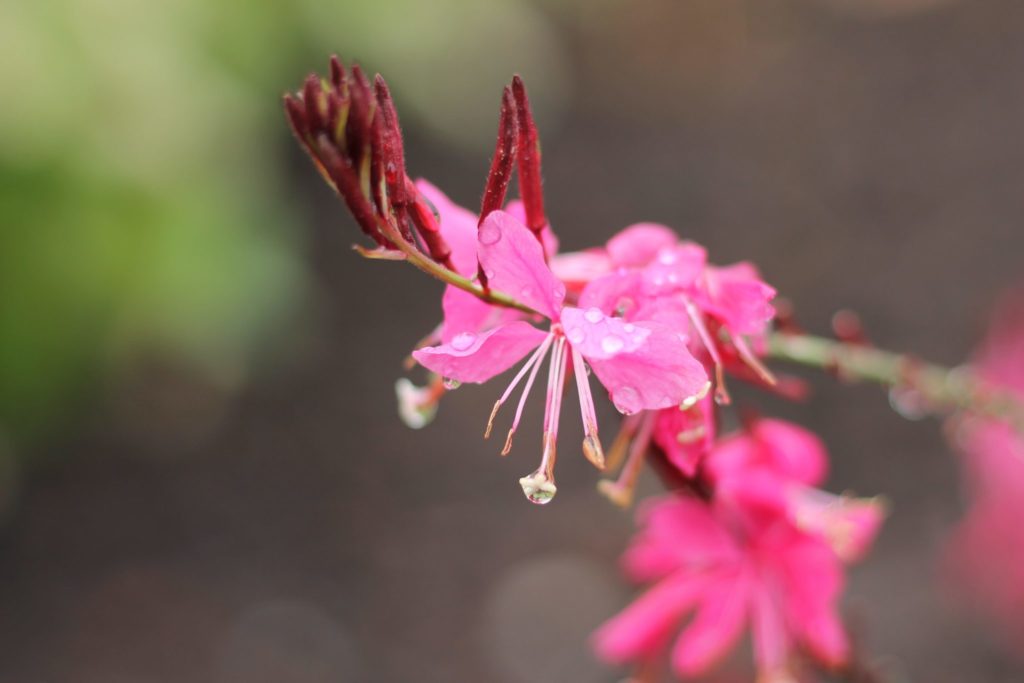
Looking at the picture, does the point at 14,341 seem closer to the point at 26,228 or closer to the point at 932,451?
the point at 26,228

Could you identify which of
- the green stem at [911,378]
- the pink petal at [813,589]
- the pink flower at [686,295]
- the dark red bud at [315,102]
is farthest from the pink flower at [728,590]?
the dark red bud at [315,102]

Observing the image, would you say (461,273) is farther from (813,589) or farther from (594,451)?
(813,589)

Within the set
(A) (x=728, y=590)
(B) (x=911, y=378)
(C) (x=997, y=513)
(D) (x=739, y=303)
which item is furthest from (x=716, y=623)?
(C) (x=997, y=513)

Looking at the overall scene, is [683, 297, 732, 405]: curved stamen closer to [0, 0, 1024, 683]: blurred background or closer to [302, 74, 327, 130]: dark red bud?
[302, 74, 327, 130]: dark red bud

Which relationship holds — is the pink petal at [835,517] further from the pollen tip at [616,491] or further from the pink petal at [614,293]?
the pink petal at [614,293]

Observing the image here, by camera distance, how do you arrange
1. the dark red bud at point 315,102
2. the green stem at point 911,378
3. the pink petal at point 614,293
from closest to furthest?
the dark red bud at point 315,102, the pink petal at point 614,293, the green stem at point 911,378

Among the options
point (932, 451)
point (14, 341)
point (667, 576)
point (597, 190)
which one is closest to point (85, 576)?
point (14, 341)

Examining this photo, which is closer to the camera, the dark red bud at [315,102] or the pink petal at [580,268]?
the dark red bud at [315,102]

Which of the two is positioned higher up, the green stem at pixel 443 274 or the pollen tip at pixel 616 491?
the green stem at pixel 443 274
